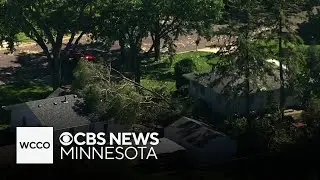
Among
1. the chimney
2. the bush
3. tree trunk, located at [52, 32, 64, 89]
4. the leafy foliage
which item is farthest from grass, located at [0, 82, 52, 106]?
the chimney

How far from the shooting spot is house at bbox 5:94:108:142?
34.2 meters

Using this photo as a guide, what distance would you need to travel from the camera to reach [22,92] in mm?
44969

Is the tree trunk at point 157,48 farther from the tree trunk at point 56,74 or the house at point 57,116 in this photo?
the house at point 57,116

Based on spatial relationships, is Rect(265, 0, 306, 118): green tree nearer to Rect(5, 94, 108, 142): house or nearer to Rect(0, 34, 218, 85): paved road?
Rect(5, 94, 108, 142): house

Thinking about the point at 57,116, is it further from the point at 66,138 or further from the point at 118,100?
the point at 118,100

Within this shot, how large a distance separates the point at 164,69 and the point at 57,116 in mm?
18056

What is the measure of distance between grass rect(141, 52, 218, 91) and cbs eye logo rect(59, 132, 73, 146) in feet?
44.7

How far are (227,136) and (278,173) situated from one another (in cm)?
363

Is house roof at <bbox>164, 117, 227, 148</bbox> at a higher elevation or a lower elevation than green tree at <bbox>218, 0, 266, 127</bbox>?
lower

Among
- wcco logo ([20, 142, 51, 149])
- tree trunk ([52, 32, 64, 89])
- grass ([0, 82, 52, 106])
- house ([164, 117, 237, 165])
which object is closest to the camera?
wcco logo ([20, 142, 51, 149])

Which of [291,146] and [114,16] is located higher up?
[114,16]

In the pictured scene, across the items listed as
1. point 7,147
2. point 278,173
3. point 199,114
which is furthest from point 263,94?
point 7,147

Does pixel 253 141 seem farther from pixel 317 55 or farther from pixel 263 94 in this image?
pixel 317 55

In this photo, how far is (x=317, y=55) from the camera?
4297 cm
